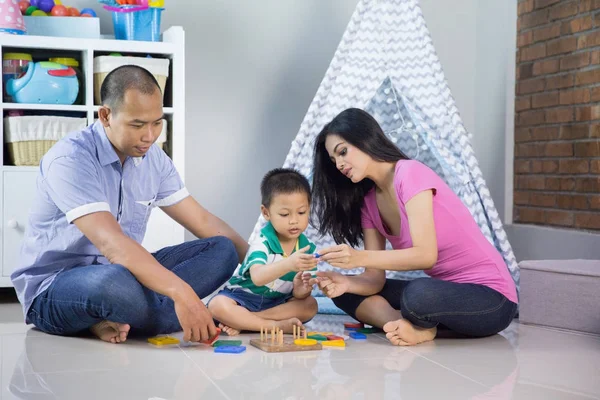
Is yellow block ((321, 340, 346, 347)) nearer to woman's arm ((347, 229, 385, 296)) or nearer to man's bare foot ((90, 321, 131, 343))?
woman's arm ((347, 229, 385, 296))

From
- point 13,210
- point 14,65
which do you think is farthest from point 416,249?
point 14,65

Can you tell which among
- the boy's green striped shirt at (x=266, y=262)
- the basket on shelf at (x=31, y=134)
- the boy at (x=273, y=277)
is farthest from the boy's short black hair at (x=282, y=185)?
the basket on shelf at (x=31, y=134)

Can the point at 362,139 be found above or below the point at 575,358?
above

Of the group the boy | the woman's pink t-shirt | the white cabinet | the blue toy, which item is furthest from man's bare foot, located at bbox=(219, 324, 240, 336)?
the blue toy

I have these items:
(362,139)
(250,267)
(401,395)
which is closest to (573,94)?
(362,139)

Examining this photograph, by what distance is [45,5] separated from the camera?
3.18 metres

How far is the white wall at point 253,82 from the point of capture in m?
3.62

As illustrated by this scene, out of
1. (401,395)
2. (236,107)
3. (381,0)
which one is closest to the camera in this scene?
(401,395)

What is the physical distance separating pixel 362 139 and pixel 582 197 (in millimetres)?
1319

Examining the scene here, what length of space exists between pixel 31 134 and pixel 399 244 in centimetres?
148

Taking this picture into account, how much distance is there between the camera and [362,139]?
2238mm

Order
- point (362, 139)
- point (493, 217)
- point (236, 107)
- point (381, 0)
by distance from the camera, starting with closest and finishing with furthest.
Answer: point (362, 139) < point (493, 217) < point (381, 0) < point (236, 107)

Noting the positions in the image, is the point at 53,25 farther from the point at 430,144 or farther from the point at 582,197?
the point at 582,197

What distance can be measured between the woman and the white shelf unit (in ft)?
2.86
